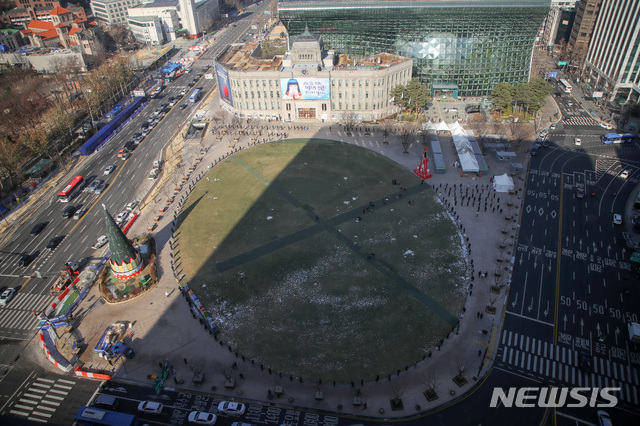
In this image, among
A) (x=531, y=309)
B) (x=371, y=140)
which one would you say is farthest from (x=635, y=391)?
(x=371, y=140)

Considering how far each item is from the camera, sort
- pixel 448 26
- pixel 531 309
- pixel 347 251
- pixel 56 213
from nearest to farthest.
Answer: pixel 531 309 → pixel 347 251 → pixel 56 213 → pixel 448 26

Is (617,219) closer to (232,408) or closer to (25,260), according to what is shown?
(232,408)

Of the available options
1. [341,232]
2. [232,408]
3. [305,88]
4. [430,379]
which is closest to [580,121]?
[305,88]

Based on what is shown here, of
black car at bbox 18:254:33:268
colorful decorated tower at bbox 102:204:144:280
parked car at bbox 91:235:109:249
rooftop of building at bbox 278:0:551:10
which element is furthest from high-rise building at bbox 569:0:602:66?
black car at bbox 18:254:33:268

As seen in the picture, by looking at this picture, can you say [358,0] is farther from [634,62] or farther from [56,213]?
[56,213]

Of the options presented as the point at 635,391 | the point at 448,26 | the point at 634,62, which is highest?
the point at 448,26
